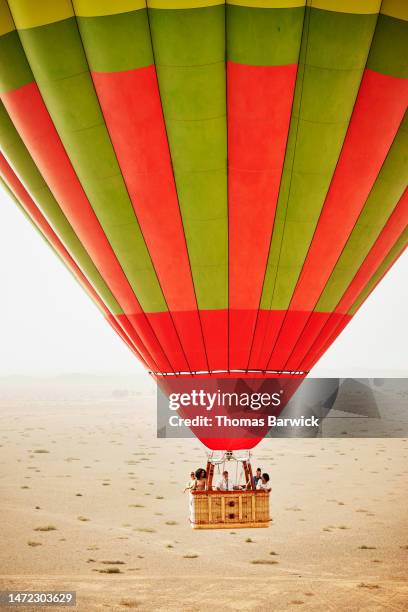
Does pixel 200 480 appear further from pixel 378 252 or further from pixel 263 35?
pixel 263 35

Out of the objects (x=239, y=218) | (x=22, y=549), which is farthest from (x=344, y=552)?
(x=239, y=218)

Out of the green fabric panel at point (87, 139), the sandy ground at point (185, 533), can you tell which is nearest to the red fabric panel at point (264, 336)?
the green fabric panel at point (87, 139)

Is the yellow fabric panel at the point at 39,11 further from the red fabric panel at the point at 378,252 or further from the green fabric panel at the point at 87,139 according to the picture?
the red fabric panel at the point at 378,252

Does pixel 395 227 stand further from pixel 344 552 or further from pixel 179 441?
pixel 179 441

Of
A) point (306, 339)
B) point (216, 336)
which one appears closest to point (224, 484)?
point (216, 336)

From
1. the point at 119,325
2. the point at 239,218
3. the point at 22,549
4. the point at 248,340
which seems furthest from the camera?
the point at 22,549

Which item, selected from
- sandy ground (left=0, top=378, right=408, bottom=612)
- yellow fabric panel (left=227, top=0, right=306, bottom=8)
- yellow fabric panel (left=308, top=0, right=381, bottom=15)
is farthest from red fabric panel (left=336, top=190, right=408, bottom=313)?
sandy ground (left=0, top=378, right=408, bottom=612)
